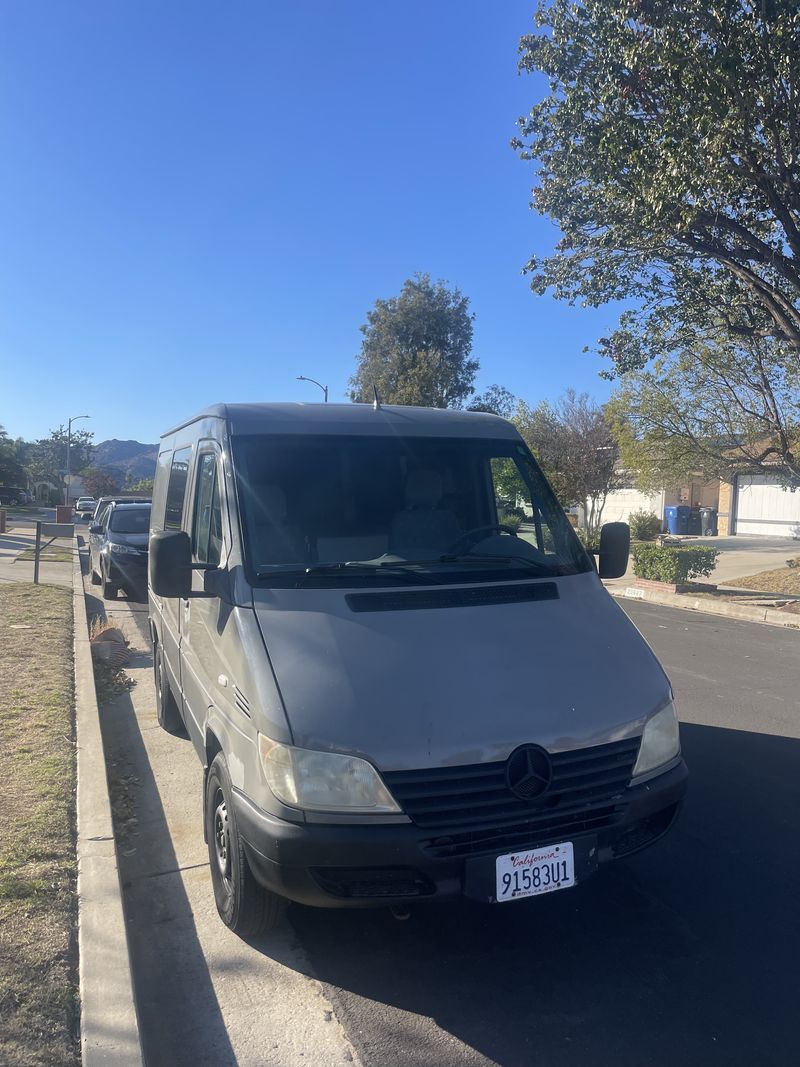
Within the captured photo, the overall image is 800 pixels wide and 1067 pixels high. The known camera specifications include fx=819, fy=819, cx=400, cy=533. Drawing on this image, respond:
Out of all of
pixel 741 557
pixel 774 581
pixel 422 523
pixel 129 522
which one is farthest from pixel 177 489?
pixel 741 557

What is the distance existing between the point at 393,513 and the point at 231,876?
1.85 meters

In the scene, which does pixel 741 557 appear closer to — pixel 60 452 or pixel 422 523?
pixel 422 523

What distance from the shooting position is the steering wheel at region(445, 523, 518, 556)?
4070mm

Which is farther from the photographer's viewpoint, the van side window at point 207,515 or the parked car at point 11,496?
the parked car at point 11,496

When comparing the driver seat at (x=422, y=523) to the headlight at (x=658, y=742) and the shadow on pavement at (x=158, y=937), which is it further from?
the shadow on pavement at (x=158, y=937)

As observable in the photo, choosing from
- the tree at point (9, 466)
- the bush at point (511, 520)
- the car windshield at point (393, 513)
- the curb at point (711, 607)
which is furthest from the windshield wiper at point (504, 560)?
the tree at point (9, 466)

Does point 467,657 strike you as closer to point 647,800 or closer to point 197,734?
point 647,800

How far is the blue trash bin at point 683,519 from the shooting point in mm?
31905

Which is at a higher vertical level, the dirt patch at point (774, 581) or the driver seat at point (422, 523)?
the driver seat at point (422, 523)

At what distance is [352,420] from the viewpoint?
4.37 meters

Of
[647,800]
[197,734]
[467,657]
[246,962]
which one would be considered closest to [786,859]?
[647,800]

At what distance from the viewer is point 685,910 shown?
3756mm

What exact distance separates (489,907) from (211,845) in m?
1.32

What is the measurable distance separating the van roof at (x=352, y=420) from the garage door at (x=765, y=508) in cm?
2778
